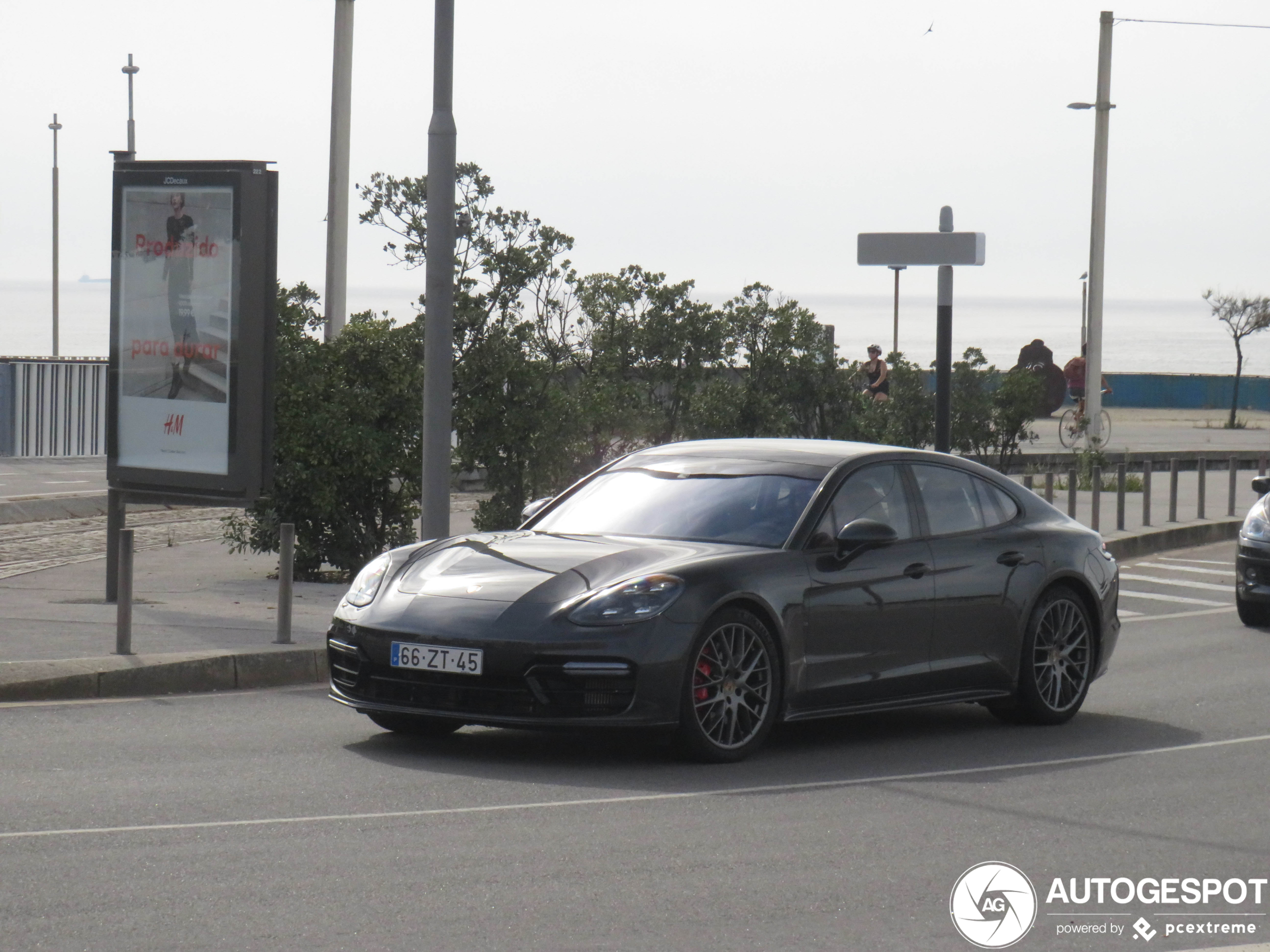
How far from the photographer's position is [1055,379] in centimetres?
5638

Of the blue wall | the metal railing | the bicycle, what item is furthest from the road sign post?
the blue wall

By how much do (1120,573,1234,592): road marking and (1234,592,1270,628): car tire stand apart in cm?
294

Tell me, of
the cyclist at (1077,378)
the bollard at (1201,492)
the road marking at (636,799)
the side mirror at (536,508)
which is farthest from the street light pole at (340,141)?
the cyclist at (1077,378)

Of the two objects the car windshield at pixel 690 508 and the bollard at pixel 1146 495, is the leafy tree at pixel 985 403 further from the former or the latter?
the car windshield at pixel 690 508

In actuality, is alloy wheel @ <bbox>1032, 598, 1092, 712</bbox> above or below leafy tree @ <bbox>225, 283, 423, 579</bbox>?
below

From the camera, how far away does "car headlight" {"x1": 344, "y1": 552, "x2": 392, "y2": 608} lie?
8.40m

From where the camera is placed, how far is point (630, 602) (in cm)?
783

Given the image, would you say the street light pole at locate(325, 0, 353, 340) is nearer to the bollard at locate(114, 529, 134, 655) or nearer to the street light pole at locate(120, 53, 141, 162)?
the bollard at locate(114, 529, 134, 655)

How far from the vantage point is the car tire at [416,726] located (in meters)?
8.55

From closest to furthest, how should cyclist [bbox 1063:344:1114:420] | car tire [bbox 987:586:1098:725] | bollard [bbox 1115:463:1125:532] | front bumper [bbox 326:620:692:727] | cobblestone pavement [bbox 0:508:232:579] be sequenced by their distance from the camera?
1. front bumper [bbox 326:620:692:727]
2. car tire [bbox 987:586:1098:725]
3. cobblestone pavement [bbox 0:508:232:579]
4. bollard [bbox 1115:463:1125:532]
5. cyclist [bbox 1063:344:1114:420]

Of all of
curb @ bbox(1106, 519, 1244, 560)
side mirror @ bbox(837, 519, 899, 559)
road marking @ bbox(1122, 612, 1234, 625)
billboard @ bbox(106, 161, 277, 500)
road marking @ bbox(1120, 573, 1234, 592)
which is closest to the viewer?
side mirror @ bbox(837, 519, 899, 559)

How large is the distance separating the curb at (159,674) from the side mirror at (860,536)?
3.58 m

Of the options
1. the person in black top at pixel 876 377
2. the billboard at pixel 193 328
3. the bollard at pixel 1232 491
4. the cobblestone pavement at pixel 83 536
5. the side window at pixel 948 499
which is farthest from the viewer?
the person in black top at pixel 876 377

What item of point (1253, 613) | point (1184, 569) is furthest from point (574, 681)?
point (1184, 569)
